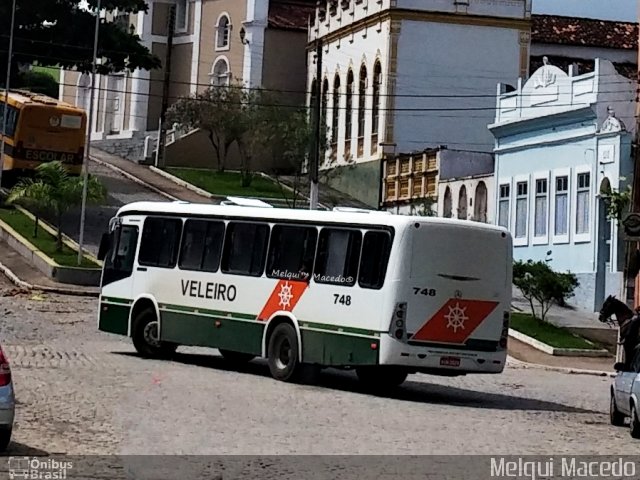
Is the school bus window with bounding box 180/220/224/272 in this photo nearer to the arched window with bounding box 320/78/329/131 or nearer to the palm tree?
the palm tree

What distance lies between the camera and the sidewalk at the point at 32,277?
38.5 metres

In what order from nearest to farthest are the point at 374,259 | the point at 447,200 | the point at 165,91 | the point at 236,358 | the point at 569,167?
the point at 374,259
the point at 236,358
the point at 569,167
the point at 447,200
the point at 165,91

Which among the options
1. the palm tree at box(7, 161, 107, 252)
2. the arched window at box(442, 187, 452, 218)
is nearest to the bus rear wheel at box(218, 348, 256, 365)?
the palm tree at box(7, 161, 107, 252)

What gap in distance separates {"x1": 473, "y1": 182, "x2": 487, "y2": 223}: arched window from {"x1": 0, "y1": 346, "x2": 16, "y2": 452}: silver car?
1531 inches

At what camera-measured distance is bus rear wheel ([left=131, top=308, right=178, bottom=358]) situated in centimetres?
2592

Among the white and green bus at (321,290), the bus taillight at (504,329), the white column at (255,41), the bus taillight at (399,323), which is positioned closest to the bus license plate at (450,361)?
the white and green bus at (321,290)

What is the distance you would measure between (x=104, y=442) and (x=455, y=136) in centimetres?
4906

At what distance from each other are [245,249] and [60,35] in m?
33.3

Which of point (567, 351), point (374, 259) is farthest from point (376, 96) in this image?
point (374, 259)

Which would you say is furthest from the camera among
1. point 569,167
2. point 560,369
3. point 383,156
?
point 383,156

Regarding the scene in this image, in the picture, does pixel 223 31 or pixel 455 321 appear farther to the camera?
pixel 223 31

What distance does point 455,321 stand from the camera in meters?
21.8

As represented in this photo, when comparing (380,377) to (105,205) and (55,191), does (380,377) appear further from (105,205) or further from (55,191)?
(105,205)

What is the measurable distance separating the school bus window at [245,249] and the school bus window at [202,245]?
23cm
